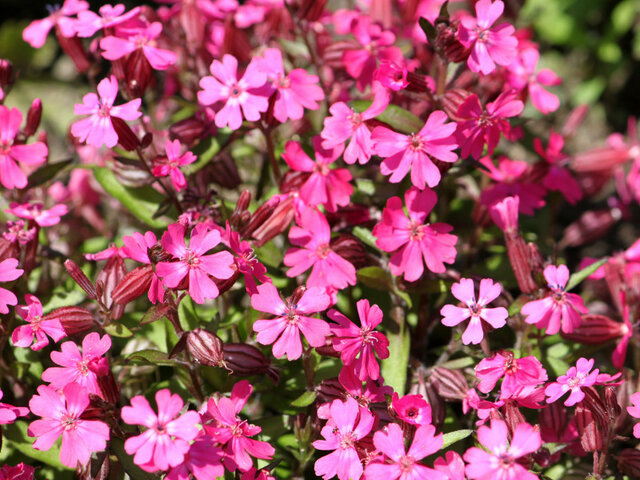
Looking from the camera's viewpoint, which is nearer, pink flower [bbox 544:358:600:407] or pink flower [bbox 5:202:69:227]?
pink flower [bbox 544:358:600:407]

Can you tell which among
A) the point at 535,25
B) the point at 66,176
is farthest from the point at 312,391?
the point at 535,25

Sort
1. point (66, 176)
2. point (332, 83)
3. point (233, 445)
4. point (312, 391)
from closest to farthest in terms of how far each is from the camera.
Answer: point (233, 445), point (312, 391), point (332, 83), point (66, 176)

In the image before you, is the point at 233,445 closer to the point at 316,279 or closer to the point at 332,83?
the point at 316,279

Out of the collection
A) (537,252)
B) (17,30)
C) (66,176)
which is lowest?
(66,176)

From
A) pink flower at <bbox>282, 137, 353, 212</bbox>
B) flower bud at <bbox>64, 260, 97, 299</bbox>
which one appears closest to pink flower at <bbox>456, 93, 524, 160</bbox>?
pink flower at <bbox>282, 137, 353, 212</bbox>

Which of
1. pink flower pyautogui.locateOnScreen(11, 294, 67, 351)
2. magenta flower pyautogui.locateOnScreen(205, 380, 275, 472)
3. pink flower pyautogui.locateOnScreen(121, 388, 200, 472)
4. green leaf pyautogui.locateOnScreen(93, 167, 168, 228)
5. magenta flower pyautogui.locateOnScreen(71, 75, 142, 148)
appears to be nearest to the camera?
pink flower pyautogui.locateOnScreen(121, 388, 200, 472)

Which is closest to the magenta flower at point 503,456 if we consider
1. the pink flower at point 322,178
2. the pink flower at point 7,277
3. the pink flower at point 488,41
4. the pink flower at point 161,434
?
the pink flower at point 161,434

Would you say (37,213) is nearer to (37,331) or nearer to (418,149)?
(37,331)

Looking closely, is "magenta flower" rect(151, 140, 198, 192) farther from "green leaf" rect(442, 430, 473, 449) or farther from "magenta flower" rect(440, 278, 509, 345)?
"green leaf" rect(442, 430, 473, 449)
